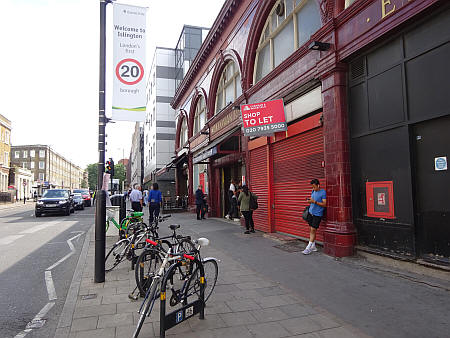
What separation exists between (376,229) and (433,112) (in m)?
2.44

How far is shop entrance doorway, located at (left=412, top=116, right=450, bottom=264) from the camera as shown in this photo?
493 centimetres

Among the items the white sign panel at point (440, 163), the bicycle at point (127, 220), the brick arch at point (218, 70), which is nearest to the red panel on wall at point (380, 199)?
the white sign panel at point (440, 163)

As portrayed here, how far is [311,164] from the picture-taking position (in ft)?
27.2

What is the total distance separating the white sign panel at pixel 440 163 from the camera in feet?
16.3

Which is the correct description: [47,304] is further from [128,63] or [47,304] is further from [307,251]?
[307,251]

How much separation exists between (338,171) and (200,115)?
579 inches

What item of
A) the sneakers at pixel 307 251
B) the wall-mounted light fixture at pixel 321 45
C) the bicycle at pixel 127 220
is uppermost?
the wall-mounted light fixture at pixel 321 45

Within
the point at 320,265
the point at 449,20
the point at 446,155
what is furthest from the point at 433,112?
the point at 320,265

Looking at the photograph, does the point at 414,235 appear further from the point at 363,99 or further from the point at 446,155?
the point at 363,99

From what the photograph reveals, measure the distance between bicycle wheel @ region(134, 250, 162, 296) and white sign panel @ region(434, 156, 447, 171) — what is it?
15.0 feet

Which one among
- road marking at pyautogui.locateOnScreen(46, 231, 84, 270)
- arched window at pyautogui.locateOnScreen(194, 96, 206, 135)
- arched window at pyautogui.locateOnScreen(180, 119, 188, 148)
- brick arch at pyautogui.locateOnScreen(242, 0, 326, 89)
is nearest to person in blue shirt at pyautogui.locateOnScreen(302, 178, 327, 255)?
road marking at pyautogui.locateOnScreen(46, 231, 84, 270)

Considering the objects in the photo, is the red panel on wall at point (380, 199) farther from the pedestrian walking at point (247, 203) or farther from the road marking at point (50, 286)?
the road marking at point (50, 286)

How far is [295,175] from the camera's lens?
9.04 metres

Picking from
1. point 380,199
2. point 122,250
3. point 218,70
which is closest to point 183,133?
point 218,70
